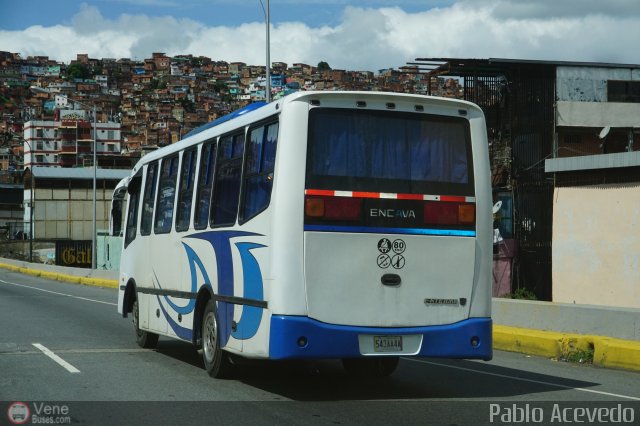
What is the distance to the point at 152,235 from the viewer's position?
49.0 ft

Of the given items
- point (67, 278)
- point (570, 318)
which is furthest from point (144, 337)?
point (67, 278)

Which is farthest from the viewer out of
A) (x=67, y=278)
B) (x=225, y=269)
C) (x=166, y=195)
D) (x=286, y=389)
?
(x=67, y=278)

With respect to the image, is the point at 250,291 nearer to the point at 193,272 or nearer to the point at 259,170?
the point at 259,170

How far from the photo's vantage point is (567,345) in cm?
1484

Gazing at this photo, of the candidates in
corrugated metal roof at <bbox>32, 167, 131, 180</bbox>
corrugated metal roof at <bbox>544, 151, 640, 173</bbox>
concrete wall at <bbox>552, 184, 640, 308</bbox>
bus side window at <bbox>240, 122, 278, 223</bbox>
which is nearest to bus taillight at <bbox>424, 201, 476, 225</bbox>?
bus side window at <bbox>240, 122, 278, 223</bbox>

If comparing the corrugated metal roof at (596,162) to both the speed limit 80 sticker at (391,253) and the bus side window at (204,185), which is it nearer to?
the bus side window at (204,185)

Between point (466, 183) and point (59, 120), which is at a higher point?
point (59, 120)

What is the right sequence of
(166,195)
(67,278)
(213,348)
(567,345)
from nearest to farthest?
(213,348)
(166,195)
(567,345)
(67,278)

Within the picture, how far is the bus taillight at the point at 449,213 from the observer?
34.5 feet

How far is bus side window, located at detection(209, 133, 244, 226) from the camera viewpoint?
37.1ft

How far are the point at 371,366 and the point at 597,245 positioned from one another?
14627 mm

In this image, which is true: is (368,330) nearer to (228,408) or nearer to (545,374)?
(228,408)

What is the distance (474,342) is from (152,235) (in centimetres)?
612

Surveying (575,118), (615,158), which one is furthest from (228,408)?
(575,118)
